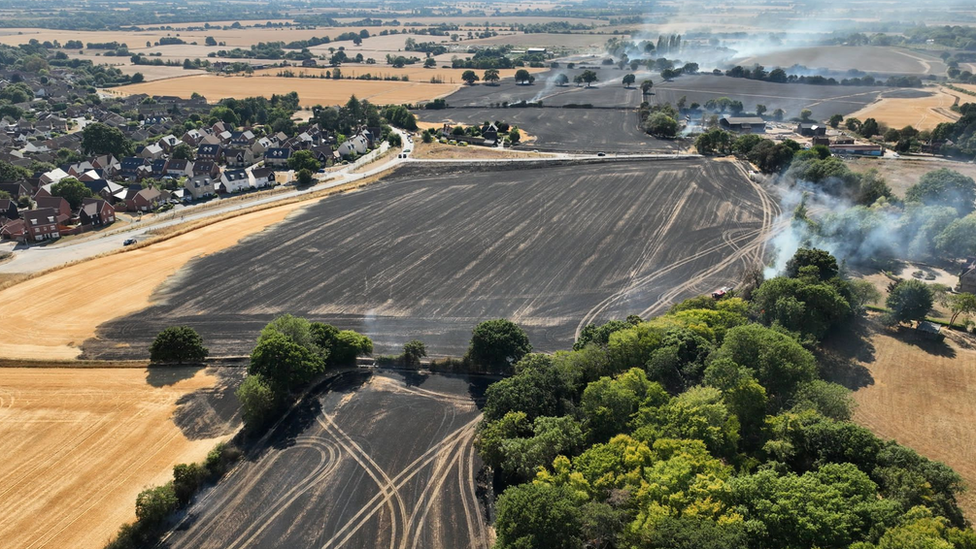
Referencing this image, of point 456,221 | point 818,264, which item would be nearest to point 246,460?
point 456,221

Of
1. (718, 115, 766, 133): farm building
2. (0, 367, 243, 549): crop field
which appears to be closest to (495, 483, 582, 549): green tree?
(0, 367, 243, 549): crop field

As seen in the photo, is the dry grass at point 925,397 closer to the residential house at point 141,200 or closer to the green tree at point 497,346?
the green tree at point 497,346

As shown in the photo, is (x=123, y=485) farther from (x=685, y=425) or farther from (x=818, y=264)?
(x=818, y=264)

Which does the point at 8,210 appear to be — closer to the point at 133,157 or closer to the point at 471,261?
the point at 133,157

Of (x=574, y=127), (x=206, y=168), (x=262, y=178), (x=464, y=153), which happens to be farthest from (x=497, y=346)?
(x=574, y=127)

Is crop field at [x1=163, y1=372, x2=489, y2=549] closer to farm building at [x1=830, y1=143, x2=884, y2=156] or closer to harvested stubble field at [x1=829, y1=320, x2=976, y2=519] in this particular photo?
harvested stubble field at [x1=829, y1=320, x2=976, y2=519]

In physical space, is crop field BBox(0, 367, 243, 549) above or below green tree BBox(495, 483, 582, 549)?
below
